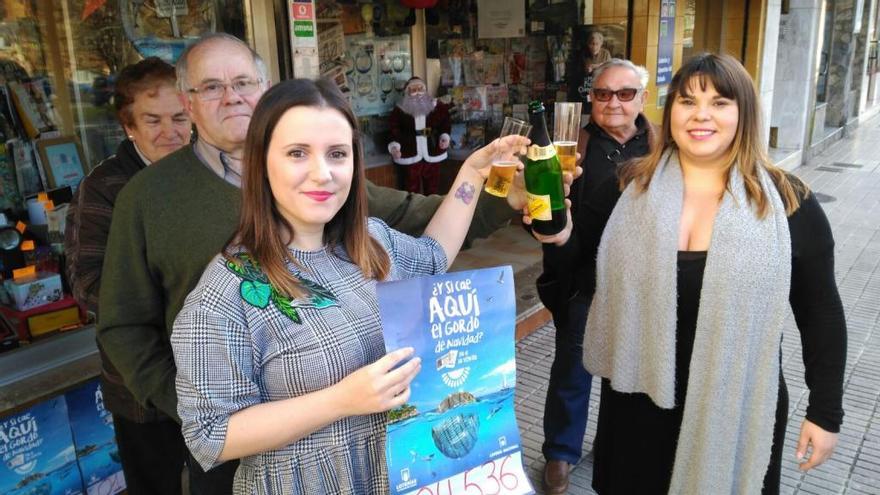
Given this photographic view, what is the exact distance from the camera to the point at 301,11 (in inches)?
179

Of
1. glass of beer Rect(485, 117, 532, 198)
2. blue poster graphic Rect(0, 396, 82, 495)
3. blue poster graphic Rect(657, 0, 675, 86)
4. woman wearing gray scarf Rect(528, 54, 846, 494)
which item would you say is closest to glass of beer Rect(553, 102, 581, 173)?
glass of beer Rect(485, 117, 532, 198)

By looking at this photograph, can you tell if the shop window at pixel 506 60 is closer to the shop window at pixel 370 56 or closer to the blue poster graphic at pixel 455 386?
the shop window at pixel 370 56

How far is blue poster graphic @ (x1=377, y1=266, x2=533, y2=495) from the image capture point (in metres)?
1.45

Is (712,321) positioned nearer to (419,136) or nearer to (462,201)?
(462,201)

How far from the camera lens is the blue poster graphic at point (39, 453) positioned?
2.87 meters

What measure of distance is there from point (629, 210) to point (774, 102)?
11.2 m

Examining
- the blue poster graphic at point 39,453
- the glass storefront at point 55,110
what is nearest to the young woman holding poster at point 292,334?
the blue poster graphic at point 39,453

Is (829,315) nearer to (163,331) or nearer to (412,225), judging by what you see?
(412,225)

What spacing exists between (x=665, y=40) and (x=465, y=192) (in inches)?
212

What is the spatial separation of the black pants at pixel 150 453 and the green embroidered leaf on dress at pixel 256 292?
1.21 m

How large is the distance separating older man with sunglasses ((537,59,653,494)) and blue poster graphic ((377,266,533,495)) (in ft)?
5.00

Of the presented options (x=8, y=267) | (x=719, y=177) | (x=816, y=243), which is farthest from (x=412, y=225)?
(x=8, y=267)

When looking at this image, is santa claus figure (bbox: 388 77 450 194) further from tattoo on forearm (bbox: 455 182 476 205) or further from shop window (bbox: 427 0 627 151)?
tattoo on forearm (bbox: 455 182 476 205)

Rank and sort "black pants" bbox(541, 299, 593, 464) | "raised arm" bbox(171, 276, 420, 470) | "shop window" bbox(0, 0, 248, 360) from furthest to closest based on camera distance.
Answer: "shop window" bbox(0, 0, 248, 360), "black pants" bbox(541, 299, 593, 464), "raised arm" bbox(171, 276, 420, 470)
